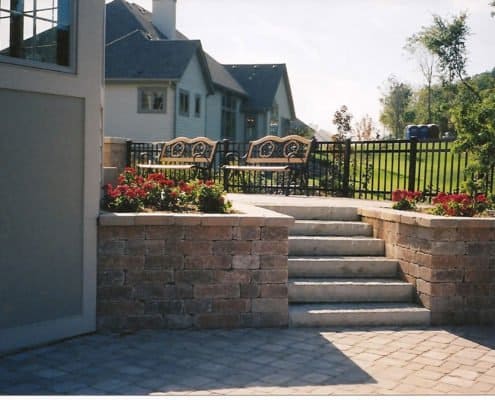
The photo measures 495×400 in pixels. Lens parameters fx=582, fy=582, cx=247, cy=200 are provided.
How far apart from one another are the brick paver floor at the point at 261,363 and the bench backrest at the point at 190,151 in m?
6.82

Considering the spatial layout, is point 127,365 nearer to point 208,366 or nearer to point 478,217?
point 208,366

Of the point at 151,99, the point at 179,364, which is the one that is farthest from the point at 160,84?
the point at 179,364

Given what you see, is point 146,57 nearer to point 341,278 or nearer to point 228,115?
point 228,115

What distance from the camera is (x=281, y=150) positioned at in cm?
1199

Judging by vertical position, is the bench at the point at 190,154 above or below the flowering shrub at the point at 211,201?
above

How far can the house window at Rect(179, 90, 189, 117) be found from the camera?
2450 cm

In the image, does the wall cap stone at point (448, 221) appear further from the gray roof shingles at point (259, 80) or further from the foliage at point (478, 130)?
the gray roof shingles at point (259, 80)

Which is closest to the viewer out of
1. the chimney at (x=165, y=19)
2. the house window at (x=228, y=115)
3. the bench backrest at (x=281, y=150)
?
the bench backrest at (x=281, y=150)

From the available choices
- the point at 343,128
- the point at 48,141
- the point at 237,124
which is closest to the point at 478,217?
the point at 48,141

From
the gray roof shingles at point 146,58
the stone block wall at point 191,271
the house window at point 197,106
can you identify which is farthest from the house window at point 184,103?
the stone block wall at point 191,271

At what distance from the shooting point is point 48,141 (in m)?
5.29

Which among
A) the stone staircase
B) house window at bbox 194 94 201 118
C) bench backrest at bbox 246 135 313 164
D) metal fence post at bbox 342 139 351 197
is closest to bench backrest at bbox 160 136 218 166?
bench backrest at bbox 246 135 313 164

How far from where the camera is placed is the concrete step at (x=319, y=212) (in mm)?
7918

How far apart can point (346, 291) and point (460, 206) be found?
1.64m
